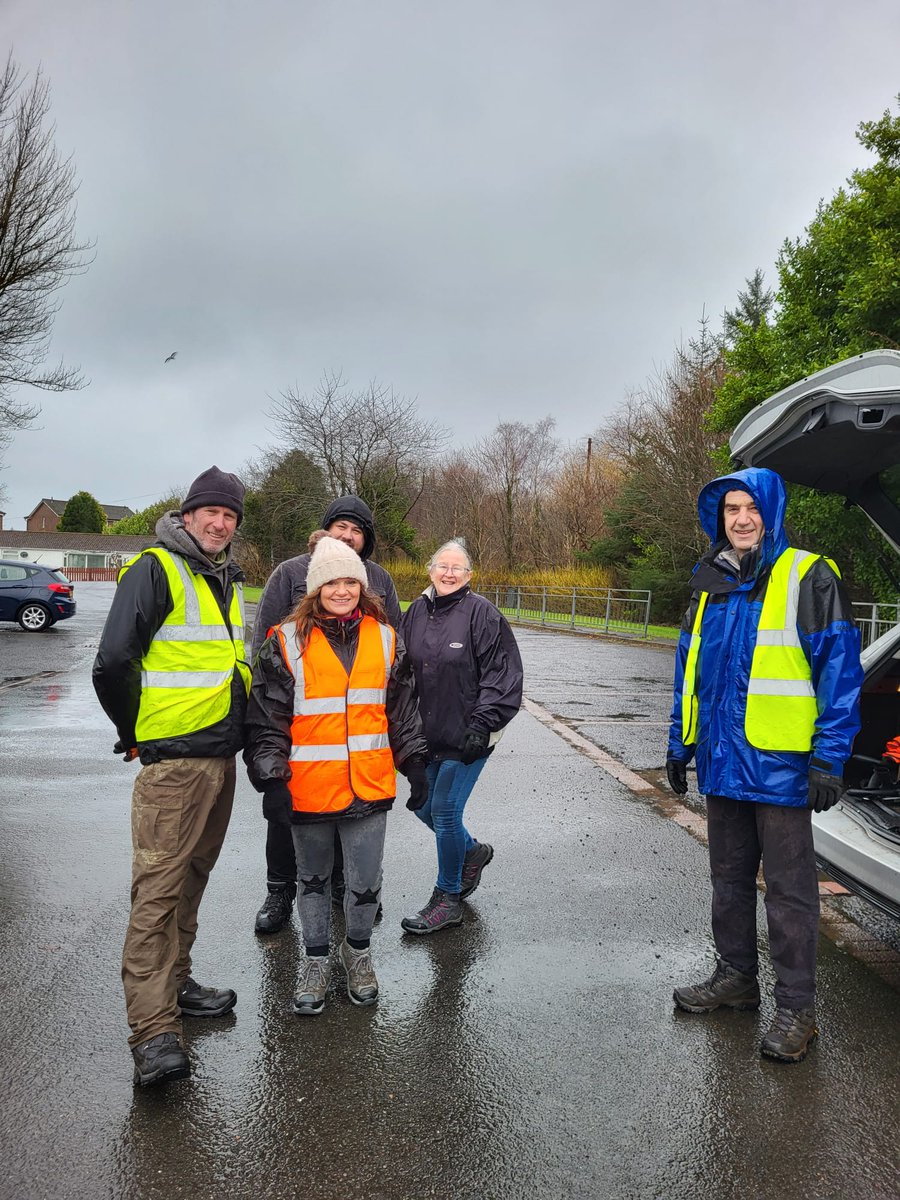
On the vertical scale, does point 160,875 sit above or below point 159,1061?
above

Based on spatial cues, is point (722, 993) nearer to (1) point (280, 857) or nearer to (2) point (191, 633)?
(1) point (280, 857)

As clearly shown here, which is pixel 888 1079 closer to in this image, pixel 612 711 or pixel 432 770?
pixel 432 770

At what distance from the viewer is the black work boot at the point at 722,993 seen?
331 centimetres

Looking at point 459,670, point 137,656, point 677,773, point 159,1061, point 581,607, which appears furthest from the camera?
point 581,607

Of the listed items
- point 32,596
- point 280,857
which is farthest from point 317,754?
point 32,596

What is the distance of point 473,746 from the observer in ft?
12.5

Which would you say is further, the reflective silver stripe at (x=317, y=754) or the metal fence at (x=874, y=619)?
the metal fence at (x=874, y=619)

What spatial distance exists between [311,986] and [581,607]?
24.3 metres

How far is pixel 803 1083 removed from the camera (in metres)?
2.87

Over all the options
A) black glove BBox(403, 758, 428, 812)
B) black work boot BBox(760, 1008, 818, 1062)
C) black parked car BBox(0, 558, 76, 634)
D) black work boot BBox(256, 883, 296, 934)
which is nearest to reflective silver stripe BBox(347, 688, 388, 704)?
black glove BBox(403, 758, 428, 812)

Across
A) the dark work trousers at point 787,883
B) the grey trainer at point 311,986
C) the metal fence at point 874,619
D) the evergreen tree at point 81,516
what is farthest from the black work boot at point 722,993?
the evergreen tree at point 81,516

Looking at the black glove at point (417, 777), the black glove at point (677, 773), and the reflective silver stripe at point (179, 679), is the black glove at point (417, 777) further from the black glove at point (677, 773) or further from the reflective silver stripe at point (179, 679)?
the black glove at point (677, 773)

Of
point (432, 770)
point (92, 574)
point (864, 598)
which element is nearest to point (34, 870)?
point (432, 770)

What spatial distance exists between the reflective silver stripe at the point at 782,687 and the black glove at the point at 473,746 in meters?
1.19
